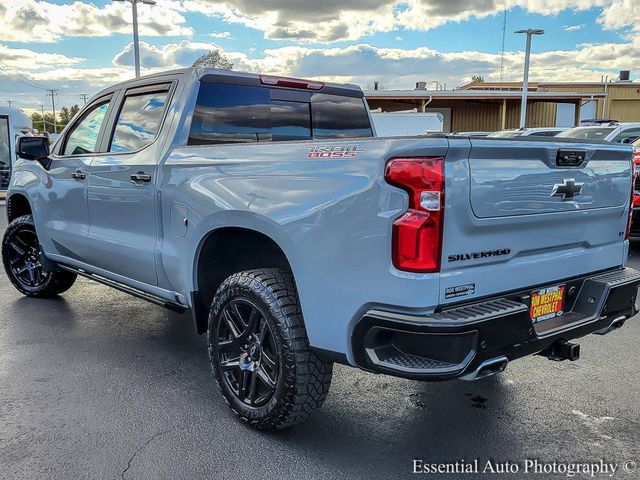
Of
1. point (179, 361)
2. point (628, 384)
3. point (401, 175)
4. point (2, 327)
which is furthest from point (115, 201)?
point (628, 384)

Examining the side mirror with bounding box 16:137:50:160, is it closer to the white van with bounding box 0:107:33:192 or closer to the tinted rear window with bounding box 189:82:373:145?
the tinted rear window with bounding box 189:82:373:145

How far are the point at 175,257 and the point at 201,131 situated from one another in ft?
2.89

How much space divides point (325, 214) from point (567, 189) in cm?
125

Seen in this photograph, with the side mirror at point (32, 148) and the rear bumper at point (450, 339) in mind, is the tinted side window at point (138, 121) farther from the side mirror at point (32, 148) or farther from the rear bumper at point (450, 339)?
the rear bumper at point (450, 339)

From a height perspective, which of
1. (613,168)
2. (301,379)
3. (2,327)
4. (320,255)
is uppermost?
(613,168)

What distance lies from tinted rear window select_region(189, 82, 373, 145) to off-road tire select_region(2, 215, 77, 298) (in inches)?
109

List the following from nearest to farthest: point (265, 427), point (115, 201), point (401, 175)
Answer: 1. point (401, 175)
2. point (265, 427)
3. point (115, 201)

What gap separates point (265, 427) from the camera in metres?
3.17

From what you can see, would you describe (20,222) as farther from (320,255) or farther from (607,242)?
(607,242)

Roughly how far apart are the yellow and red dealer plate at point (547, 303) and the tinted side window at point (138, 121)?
8.81 ft

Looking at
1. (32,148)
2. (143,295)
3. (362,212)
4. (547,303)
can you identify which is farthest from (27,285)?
(547,303)

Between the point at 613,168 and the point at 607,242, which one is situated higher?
the point at 613,168

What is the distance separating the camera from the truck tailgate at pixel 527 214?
2508 millimetres

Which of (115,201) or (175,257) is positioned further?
(115,201)
